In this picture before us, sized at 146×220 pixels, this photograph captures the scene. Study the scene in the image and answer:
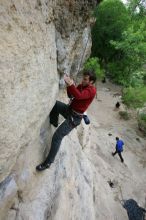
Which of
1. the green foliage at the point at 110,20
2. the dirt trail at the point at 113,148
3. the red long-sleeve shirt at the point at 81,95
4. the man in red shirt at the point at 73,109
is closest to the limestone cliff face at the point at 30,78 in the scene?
the man in red shirt at the point at 73,109

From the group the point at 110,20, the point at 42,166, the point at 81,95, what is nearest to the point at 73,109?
the point at 81,95

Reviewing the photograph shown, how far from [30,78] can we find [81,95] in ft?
5.30

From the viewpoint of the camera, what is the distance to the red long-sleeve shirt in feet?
19.6

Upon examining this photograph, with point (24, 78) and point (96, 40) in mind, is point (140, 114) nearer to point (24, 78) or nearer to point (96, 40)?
point (96, 40)

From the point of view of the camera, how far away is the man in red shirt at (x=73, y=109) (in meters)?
6.23

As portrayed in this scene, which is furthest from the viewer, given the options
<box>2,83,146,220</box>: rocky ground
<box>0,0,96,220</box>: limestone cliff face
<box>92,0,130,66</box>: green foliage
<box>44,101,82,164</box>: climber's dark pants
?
<box>92,0,130,66</box>: green foliage

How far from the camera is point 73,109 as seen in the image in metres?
6.68

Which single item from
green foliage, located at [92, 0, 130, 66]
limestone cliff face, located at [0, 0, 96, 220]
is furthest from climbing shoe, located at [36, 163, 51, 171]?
green foliage, located at [92, 0, 130, 66]

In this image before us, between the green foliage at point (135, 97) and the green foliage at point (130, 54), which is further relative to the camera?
the green foliage at point (130, 54)

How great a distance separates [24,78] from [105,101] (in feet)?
75.1

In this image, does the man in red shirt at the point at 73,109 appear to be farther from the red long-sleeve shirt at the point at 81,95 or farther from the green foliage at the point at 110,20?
the green foliage at the point at 110,20

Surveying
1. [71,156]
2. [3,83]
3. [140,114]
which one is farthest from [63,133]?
[140,114]

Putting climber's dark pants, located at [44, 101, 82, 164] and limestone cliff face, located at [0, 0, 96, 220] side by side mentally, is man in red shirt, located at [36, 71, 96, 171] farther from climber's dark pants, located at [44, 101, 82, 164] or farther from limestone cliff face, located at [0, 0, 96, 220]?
limestone cliff face, located at [0, 0, 96, 220]

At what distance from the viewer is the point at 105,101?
27172 millimetres
